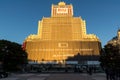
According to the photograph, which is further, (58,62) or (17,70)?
(58,62)

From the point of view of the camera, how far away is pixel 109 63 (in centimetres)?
6325

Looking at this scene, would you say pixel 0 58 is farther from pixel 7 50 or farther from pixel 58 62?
pixel 58 62

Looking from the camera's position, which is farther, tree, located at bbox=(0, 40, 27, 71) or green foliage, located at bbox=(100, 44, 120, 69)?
tree, located at bbox=(0, 40, 27, 71)

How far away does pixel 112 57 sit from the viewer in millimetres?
62156

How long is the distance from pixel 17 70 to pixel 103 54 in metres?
47.1

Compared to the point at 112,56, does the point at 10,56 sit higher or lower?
higher

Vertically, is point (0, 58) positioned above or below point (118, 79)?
above

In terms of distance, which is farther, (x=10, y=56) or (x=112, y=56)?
(x=10, y=56)

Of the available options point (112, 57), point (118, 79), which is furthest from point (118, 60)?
point (118, 79)

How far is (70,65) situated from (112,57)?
127814mm

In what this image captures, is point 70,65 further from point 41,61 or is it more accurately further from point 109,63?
point 109,63

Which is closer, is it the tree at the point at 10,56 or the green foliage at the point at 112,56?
the green foliage at the point at 112,56

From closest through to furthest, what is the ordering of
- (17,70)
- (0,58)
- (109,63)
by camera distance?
(109,63) < (0,58) < (17,70)

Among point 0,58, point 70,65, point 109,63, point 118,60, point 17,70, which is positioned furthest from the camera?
point 70,65
